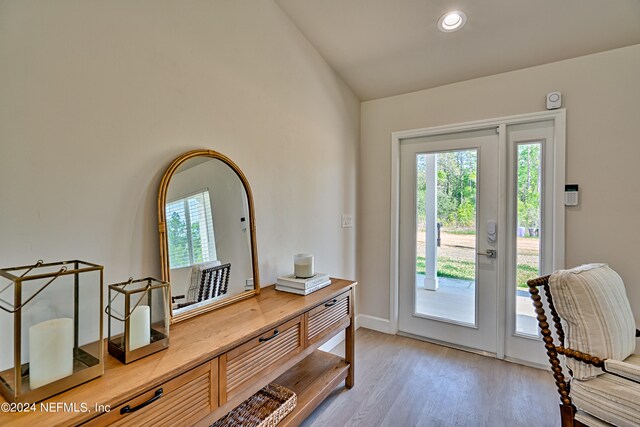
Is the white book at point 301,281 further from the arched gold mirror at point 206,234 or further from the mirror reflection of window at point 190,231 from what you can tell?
the mirror reflection of window at point 190,231

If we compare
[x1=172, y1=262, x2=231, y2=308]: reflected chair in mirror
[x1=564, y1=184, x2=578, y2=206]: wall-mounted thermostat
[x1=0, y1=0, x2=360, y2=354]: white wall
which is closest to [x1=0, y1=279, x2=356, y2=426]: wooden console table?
[x1=172, y1=262, x2=231, y2=308]: reflected chair in mirror

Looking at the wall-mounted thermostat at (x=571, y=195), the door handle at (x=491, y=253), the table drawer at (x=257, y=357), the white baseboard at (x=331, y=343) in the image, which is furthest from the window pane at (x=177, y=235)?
the wall-mounted thermostat at (x=571, y=195)

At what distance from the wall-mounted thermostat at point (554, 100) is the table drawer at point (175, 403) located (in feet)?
9.05

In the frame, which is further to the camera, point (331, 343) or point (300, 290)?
point (331, 343)

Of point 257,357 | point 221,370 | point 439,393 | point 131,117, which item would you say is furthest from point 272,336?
point 439,393

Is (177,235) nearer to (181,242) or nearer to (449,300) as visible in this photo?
(181,242)

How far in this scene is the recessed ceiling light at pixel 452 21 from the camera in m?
2.06

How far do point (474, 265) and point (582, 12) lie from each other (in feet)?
6.24

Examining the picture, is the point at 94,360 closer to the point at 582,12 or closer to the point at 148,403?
the point at 148,403

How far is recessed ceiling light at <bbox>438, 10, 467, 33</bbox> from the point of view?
2.06m

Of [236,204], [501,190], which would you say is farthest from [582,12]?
[236,204]

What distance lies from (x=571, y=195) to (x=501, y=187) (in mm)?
453

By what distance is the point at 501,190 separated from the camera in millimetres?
2547

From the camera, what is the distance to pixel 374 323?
10.4 feet
